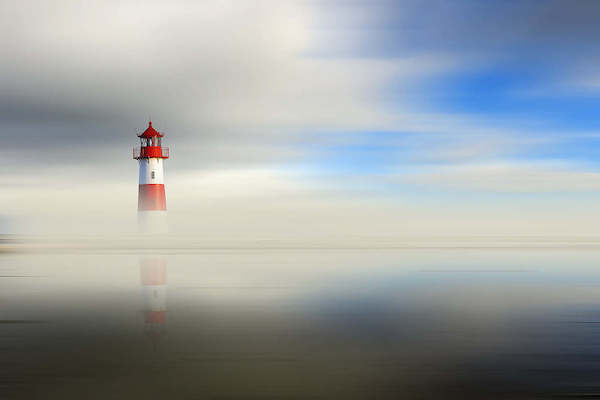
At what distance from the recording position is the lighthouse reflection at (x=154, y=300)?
1108cm

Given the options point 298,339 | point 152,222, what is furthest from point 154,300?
point 152,222

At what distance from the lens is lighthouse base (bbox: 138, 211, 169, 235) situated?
45.0 m

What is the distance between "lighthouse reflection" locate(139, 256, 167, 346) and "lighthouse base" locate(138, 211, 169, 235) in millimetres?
19408

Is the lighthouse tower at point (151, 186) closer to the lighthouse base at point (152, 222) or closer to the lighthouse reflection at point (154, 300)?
the lighthouse base at point (152, 222)

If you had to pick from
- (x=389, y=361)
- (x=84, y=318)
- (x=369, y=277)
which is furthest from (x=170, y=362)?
(x=369, y=277)

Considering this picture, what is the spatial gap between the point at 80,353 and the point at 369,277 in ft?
45.4

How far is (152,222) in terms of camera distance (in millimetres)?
45312

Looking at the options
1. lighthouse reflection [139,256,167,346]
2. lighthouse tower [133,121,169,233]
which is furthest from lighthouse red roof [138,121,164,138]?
lighthouse reflection [139,256,167,346]

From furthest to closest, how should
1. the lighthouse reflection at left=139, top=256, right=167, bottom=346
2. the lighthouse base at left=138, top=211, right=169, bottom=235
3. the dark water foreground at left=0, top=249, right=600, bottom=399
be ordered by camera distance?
the lighthouse base at left=138, top=211, right=169, bottom=235 < the lighthouse reflection at left=139, top=256, right=167, bottom=346 < the dark water foreground at left=0, top=249, right=600, bottom=399

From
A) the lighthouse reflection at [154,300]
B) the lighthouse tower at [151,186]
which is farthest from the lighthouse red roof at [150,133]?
the lighthouse reflection at [154,300]

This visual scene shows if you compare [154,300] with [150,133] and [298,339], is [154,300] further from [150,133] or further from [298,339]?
[150,133]

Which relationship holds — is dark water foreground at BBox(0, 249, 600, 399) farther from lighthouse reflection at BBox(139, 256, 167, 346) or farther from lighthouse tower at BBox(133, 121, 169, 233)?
lighthouse tower at BBox(133, 121, 169, 233)

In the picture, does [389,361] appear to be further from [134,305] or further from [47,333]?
[134,305]

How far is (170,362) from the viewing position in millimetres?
8500
